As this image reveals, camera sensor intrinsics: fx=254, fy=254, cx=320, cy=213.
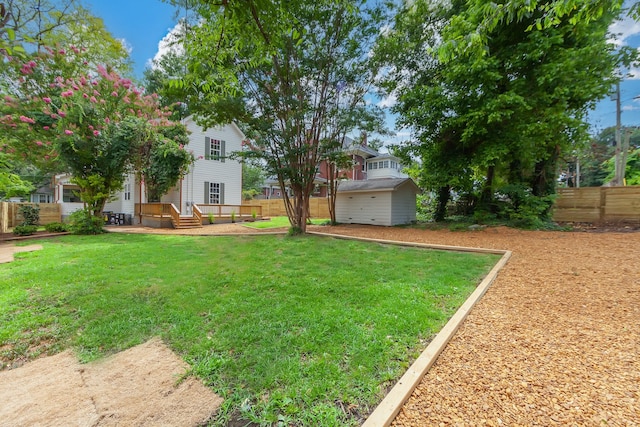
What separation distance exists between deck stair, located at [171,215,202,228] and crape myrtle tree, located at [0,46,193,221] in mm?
1813

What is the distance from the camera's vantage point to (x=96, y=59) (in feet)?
42.4

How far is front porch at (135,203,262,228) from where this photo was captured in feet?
43.5

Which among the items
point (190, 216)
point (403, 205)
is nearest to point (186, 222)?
point (190, 216)

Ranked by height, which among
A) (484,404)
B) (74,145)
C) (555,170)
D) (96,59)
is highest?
(96,59)

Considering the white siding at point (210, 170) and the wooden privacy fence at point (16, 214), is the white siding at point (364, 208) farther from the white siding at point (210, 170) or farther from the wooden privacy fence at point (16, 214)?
the wooden privacy fence at point (16, 214)

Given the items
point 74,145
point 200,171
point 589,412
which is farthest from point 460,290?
point 200,171

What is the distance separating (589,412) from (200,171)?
57.9ft

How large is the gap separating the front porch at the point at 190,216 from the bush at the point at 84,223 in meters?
3.15

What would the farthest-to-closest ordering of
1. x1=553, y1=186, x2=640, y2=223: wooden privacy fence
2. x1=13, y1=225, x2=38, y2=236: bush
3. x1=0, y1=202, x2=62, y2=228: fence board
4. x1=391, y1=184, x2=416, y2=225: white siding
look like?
x1=391, y1=184, x2=416, y2=225: white siding, x1=0, y1=202, x2=62, y2=228: fence board, x1=553, y1=186, x2=640, y2=223: wooden privacy fence, x1=13, y1=225, x2=38, y2=236: bush

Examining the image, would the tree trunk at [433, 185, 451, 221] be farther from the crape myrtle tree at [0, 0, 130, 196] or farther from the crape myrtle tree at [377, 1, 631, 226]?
the crape myrtle tree at [0, 0, 130, 196]

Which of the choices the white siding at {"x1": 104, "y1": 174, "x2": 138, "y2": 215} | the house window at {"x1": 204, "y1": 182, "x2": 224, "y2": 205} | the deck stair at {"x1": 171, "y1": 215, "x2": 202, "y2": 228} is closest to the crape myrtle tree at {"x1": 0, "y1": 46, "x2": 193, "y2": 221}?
the deck stair at {"x1": 171, "y1": 215, "x2": 202, "y2": 228}

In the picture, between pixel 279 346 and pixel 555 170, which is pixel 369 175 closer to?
pixel 555 170

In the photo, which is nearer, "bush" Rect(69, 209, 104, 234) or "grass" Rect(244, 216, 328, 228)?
"bush" Rect(69, 209, 104, 234)

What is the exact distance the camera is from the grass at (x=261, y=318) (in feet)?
5.80
